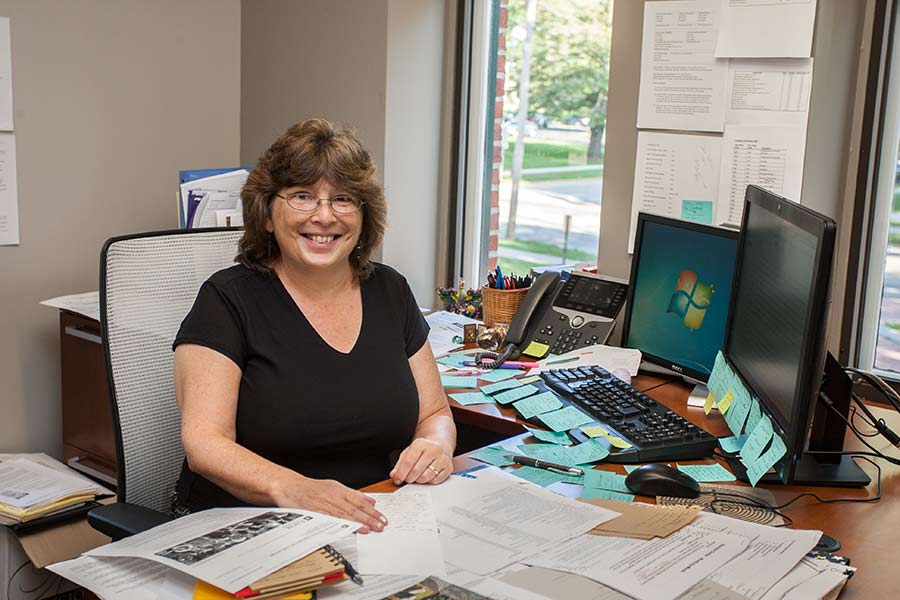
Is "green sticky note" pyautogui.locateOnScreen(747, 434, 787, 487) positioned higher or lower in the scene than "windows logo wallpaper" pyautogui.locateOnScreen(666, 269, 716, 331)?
lower

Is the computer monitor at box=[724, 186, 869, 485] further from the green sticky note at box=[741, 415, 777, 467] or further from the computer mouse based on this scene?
the computer mouse

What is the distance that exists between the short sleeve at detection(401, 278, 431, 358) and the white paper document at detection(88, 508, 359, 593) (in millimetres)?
686

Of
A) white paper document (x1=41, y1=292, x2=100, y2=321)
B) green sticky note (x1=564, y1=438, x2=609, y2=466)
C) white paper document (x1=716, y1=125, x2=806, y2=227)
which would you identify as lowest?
green sticky note (x1=564, y1=438, x2=609, y2=466)

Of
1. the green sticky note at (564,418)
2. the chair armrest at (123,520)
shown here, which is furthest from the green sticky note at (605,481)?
the chair armrest at (123,520)

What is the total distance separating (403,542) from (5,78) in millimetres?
2119

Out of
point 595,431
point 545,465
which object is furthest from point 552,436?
point 545,465

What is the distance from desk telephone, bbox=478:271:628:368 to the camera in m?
2.56

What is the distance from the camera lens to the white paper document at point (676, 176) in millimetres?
2498

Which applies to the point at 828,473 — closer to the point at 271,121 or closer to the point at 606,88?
the point at 606,88

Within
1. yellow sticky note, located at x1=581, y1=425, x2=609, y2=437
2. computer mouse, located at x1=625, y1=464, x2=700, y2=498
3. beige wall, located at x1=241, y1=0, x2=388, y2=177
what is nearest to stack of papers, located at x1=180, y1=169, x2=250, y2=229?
beige wall, located at x1=241, y1=0, x2=388, y2=177

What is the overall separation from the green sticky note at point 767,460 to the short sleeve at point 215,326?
0.91 metres

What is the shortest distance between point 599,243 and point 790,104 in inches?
25.9

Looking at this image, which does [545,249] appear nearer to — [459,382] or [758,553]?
[459,382]

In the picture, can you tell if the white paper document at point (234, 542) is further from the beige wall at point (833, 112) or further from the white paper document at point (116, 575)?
the beige wall at point (833, 112)
